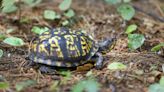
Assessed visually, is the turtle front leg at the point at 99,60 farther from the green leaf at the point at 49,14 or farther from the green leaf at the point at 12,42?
the green leaf at the point at 49,14

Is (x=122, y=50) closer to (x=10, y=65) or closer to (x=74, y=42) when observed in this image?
(x=74, y=42)

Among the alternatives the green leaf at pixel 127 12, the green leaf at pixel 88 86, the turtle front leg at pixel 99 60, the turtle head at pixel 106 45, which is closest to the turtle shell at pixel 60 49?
the turtle front leg at pixel 99 60

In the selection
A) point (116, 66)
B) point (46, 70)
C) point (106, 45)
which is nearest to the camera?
point (116, 66)

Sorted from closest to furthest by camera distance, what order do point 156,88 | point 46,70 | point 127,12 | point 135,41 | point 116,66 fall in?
1. point 156,88
2. point 116,66
3. point 46,70
4. point 135,41
5. point 127,12

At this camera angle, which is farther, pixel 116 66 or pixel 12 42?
pixel 12 42

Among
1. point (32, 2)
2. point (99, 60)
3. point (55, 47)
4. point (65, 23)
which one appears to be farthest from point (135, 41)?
point (32, 2)

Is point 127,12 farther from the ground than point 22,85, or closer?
farther from the ground

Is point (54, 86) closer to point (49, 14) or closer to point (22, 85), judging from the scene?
point (22, 85)
